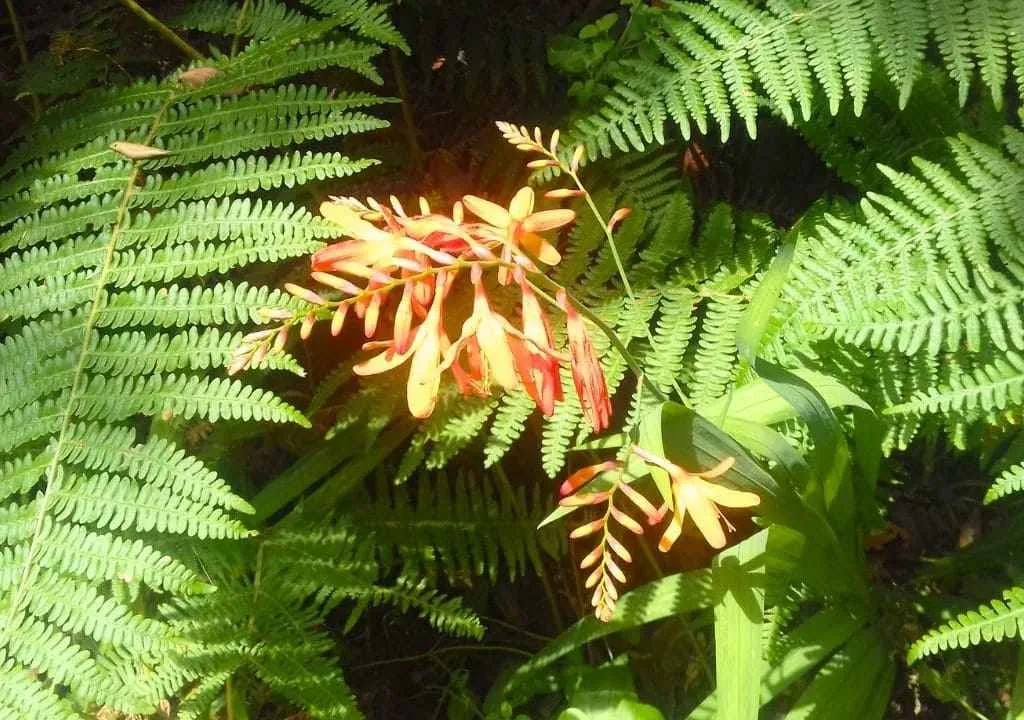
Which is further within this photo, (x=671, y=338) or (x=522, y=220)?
(x=671, y=338)

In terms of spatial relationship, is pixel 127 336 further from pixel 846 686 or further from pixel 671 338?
pixel 846 686

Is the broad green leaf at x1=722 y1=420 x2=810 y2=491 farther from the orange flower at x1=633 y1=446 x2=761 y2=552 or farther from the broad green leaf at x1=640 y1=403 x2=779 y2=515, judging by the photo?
the orange flower at x1=633 y1=446 x2=761 y2=552

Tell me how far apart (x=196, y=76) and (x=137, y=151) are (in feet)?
0.59

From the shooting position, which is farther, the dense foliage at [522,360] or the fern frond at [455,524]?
Answer: the fern frond at [455,524]

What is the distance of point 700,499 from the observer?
93 centimetres

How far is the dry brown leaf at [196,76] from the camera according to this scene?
148 centimetres

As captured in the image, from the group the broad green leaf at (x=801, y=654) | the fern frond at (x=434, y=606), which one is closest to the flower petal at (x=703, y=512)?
the broad green leaf at (x=801, y=654)

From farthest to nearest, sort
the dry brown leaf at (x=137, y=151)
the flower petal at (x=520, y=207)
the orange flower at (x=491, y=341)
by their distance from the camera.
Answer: the dry brown leaf at (x=137, y=151) < the flower petal at (x=520, y=207) < the orange flower at (x=491, y=341)

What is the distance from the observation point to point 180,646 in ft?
3.69

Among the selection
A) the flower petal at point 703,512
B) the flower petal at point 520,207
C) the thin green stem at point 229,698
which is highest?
the flower petal at point 520,207

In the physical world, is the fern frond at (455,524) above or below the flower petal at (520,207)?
below

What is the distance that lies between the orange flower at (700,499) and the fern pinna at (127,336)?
496 mm

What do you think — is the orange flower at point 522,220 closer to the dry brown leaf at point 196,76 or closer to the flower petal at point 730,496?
the flower petal at point 730,496

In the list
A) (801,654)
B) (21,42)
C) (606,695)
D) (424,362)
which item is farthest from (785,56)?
(21,42)
